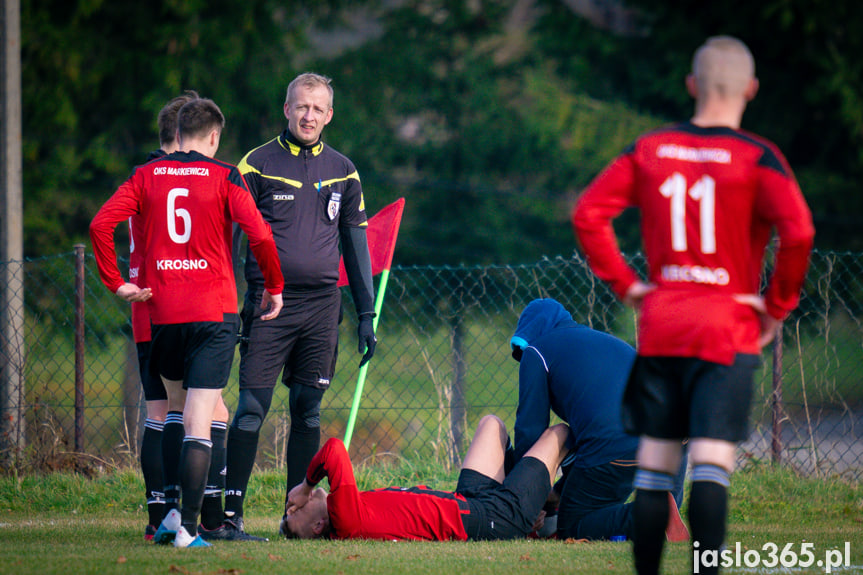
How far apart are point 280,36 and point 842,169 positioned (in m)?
9.43

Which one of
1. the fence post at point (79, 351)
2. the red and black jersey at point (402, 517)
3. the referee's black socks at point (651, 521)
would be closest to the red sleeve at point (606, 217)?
the referee's black socks at point (651, 521)

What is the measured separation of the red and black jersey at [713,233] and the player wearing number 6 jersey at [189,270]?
74.3 inches

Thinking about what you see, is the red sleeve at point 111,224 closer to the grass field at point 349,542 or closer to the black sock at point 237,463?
the black sock at point 237,463

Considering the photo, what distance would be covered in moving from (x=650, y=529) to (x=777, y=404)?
3903 mm

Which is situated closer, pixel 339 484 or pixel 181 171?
pixel 181 171

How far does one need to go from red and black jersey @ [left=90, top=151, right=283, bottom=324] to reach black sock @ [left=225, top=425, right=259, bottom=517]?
2.67 ft

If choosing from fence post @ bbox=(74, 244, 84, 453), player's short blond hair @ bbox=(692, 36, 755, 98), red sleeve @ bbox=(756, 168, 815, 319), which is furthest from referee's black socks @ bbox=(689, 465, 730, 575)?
fence post @ bbox=(74, 244, 84, 453)

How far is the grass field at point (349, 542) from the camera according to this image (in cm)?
356

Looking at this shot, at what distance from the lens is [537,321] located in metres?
4.96

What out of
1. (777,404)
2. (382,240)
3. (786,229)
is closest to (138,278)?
(382,240)

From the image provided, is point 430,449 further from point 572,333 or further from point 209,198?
point 209,198

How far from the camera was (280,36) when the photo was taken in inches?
604

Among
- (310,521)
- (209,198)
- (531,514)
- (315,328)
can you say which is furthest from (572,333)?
(209,198)

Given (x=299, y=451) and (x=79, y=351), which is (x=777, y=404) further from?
(x=79, y=351)
